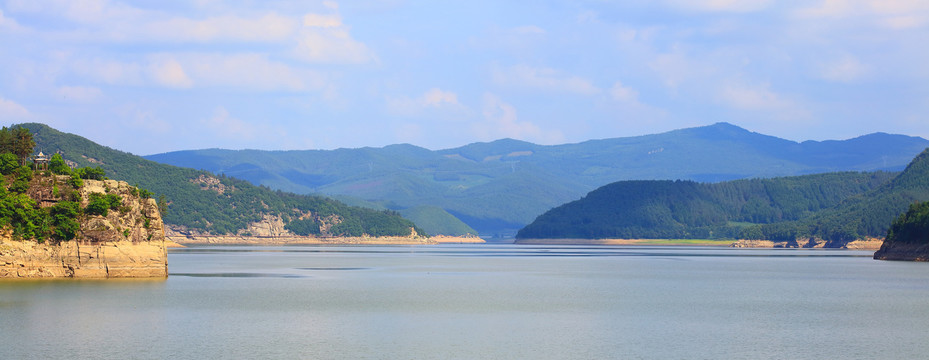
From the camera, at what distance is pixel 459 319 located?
69.7m

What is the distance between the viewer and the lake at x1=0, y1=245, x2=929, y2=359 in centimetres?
5416

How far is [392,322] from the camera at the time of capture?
221 ft

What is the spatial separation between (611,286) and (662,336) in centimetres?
4502

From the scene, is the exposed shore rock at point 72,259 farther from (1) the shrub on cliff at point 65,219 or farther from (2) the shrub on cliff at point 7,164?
(2) the shrub on cliff at point 7,164

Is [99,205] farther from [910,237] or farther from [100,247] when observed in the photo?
[910,237]

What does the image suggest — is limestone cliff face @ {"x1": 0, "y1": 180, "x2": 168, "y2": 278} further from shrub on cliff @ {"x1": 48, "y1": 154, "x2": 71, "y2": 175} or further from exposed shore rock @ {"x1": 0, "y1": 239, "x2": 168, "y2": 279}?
shrub on cliff @ {"x1": 48, "y1": 154, "x2": 71, "y2": 175}

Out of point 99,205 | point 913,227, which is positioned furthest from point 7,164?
point 913,227

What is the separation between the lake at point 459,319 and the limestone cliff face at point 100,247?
1.88 meters

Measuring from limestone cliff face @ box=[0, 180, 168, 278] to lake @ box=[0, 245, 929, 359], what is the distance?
188 centimetres

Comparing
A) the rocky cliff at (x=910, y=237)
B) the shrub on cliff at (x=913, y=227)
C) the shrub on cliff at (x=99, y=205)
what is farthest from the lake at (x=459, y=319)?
the rocky cliff at (x=910, y=237)

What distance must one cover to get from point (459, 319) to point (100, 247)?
1680 inches

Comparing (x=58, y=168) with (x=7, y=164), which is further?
(x=58, y=168)

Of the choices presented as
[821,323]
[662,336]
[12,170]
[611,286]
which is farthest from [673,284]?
[12,170]

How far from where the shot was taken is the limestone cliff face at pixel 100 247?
91438 millimetres
